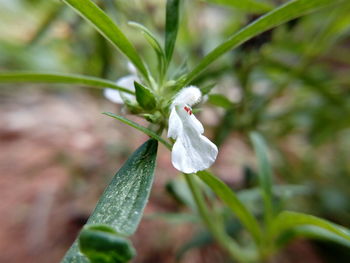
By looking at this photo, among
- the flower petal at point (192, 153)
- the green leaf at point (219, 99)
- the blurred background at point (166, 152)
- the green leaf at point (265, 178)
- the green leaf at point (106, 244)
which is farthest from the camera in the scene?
the blurred background at point (166, 152)

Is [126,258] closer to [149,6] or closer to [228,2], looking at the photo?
[228,2]

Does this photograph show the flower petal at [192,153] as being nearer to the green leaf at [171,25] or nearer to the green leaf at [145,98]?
the green leaf at [145,98]

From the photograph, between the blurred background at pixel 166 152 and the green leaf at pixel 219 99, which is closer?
the green leaf at pixel 219 99

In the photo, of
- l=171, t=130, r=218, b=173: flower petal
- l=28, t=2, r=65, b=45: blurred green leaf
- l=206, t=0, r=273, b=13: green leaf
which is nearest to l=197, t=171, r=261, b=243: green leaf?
l=171, t=130, r=218, b=173: flower petal

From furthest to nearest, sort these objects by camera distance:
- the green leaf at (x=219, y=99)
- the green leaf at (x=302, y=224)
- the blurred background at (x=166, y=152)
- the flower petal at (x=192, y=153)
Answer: the blurred background at (x=166, y=152) < the green leaf at (x=219, y=99) < the green leaf at (x=302, y=224) < the flower petal at (x=192, y=153)

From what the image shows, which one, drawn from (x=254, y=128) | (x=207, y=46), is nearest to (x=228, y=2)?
(x=254, y=128)

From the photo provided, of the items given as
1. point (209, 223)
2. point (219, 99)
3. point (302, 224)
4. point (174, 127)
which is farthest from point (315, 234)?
point (174, 127)

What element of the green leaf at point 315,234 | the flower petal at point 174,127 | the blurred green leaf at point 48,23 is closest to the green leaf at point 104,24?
the flower petal at point 174,127
